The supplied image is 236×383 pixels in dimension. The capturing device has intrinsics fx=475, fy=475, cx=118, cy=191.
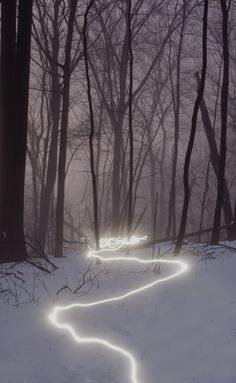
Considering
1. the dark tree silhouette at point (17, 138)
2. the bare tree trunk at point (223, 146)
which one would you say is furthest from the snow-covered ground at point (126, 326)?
the bare tree trunk at point (223, 146)

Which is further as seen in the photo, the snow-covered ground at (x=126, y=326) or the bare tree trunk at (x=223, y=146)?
the bare tree trunk at (x=223, y=146)

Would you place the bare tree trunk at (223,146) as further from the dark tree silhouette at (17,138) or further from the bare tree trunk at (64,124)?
the bare tree trunk at (64,124)

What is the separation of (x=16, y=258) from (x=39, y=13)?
11.4m

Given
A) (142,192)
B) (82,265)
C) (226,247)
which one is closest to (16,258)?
(82,265)

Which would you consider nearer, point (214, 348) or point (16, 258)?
point (214, 348)

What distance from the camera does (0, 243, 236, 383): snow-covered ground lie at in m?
4.30

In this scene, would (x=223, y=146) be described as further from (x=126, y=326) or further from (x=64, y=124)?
(x=126, y=326)

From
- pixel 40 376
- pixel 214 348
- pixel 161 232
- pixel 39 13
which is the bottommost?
pixel 161 232

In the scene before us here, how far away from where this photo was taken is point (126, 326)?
5445 millimetres

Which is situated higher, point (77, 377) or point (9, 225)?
point (9, 225)

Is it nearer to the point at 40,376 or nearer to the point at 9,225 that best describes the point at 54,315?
the point at 40,376

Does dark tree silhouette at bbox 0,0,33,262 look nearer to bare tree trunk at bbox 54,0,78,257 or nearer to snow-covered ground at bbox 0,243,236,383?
snow-covered ground at bbox 0,243,236,383

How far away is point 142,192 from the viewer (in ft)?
167

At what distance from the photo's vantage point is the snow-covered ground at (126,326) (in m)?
4.30
